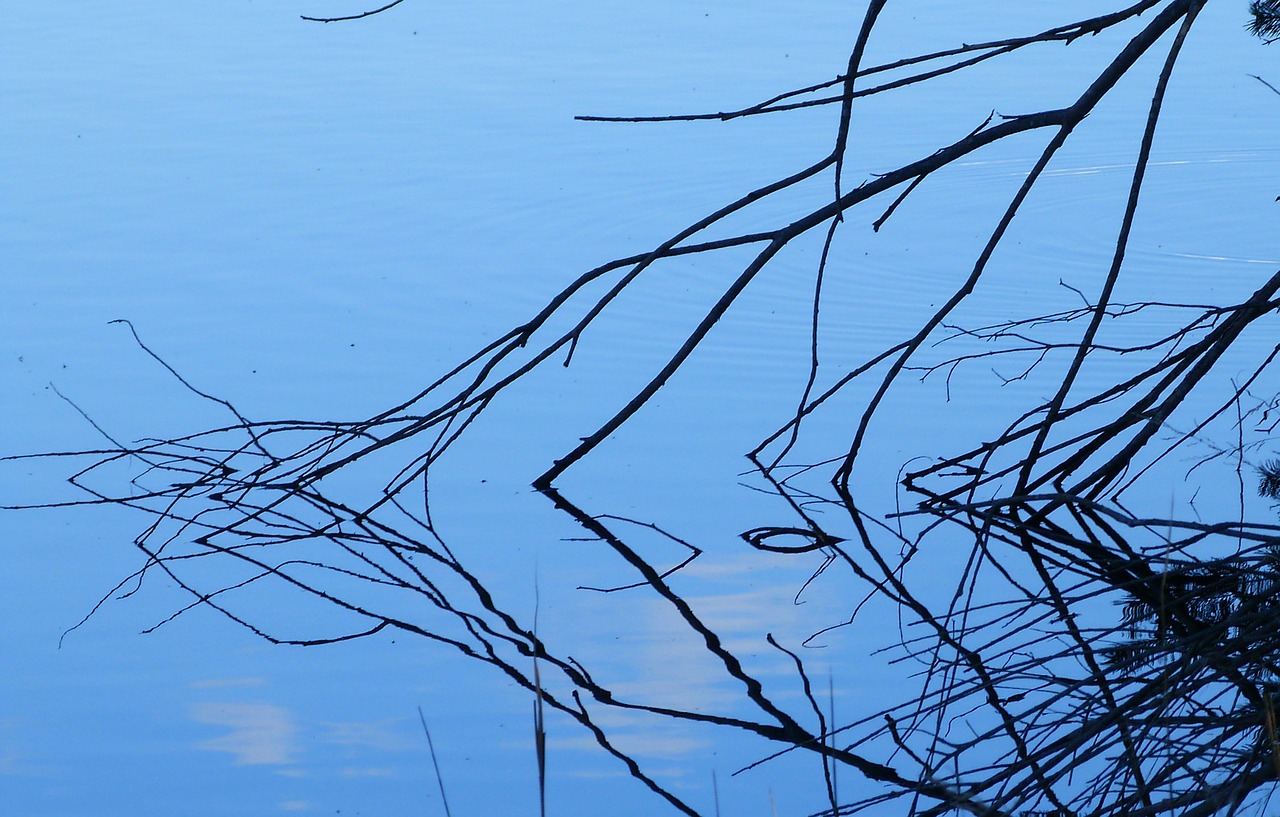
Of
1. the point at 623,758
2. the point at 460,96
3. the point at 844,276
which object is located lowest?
the point at 623,758

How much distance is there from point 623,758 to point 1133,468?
1.35m

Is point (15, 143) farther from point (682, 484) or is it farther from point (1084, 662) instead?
point (1084, 662)

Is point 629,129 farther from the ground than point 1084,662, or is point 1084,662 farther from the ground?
point 629,129

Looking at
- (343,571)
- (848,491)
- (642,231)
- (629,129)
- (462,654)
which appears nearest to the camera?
(462,654)

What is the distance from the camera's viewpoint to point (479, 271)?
4.49 metres

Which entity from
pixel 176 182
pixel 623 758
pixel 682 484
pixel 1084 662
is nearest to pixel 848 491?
pixel 682 484

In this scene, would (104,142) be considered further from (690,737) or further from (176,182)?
(690,737)

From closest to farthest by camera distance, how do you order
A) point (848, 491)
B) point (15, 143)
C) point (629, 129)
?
point (848, 491) → point (15, 143) → point (629, 129)

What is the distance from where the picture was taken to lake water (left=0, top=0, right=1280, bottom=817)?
2209 mm

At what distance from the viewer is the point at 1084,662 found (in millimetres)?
2254

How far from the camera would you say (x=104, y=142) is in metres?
6.10

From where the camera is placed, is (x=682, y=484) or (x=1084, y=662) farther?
(x=682, y=484)

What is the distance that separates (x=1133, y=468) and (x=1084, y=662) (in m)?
0.87

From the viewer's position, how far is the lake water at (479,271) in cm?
221
